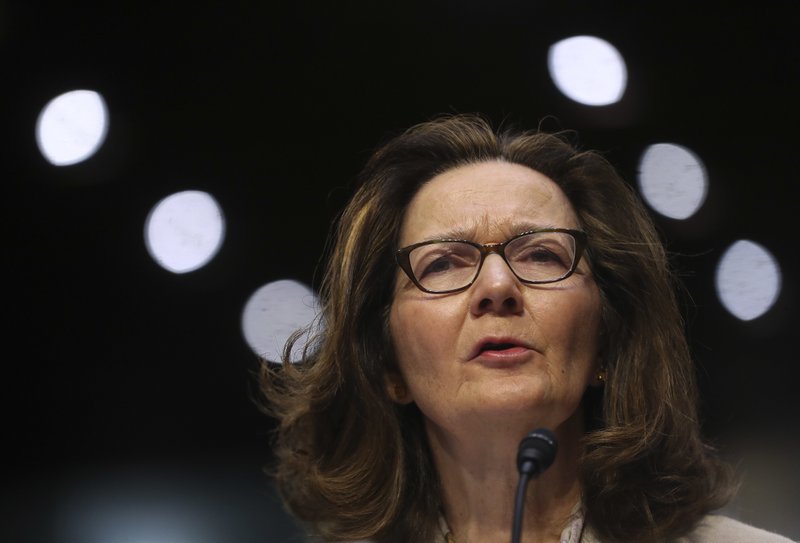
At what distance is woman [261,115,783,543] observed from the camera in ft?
6.00

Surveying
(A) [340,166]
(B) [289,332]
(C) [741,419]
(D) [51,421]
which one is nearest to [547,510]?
(C) [741,419]

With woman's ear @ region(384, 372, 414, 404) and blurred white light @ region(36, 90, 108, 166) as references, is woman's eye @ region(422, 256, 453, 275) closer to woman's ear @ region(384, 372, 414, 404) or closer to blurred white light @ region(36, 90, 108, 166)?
woman's ear @ region(384, 372, 414, 404)

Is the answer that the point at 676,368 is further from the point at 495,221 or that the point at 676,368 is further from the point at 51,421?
the point at 51,421

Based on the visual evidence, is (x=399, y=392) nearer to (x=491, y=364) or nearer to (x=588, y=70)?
(x=491, y=364)

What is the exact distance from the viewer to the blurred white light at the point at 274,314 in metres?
2.51

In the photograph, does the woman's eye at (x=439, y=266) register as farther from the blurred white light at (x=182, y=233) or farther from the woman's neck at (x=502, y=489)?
the blurred white light at (x=182, y=233)

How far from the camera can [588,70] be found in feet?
8.18

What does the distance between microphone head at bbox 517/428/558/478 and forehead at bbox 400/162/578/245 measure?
0.55 meters

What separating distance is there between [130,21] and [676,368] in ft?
5.16

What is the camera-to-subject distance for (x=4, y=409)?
A: 246cm

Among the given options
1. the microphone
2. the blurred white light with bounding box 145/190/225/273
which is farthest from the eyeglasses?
the blurred white light with bounding box 145/190/225/273

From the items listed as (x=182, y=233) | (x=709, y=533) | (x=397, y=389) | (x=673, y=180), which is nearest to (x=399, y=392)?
(x=397, y=389)

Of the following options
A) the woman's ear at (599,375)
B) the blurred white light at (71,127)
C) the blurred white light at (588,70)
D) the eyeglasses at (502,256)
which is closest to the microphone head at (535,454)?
the eyeglasses at (502,256)

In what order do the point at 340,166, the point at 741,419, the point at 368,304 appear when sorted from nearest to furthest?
the point at 368,304 < the point at 741,419 < the point at 340,166
